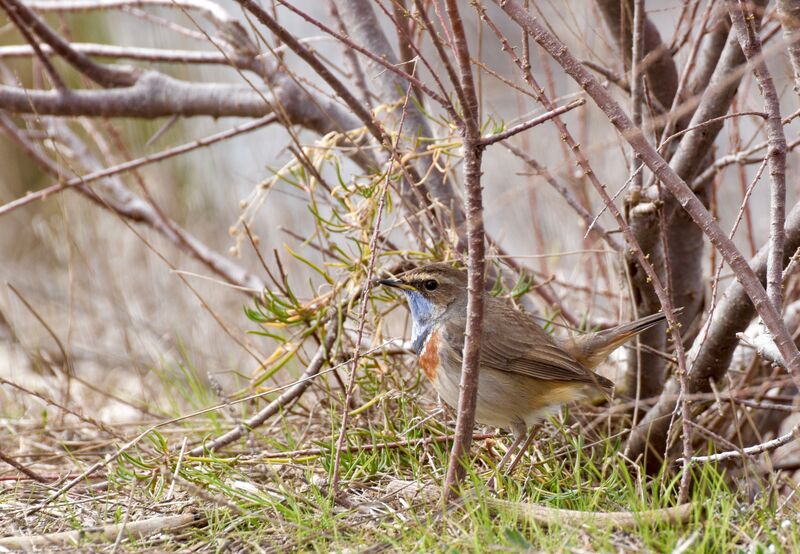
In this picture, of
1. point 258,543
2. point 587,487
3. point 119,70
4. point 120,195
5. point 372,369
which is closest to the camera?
point 258,543

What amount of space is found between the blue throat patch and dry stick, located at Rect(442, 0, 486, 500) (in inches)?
46.9

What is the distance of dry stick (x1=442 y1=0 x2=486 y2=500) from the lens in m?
2.74

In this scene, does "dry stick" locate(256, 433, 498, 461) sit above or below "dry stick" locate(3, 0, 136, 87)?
below

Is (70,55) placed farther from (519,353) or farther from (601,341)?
(601,341)

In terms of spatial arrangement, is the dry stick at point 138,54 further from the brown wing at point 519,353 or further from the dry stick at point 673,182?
the dry stick at point 673,182

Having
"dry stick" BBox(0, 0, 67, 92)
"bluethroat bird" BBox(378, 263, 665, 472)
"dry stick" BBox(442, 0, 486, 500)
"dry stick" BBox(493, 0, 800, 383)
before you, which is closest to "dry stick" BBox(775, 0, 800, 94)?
"dry stick" BBox(493, 0, 800, 383)

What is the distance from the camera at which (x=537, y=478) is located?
3.97 m

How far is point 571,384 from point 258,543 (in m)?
1.79

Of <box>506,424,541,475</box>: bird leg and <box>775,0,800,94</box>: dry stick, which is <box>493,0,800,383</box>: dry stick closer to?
<box>775,0,800,94</box>: dry stick

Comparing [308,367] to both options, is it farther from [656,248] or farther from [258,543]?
[656,248]

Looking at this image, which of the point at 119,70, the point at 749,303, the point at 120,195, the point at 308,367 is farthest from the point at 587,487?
the point at 120,195

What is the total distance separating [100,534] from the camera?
3461mm

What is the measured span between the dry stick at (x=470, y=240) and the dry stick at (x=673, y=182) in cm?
→ 32

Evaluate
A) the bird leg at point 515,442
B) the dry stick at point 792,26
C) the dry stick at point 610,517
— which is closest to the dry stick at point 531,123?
the dry stick at point 792,26
